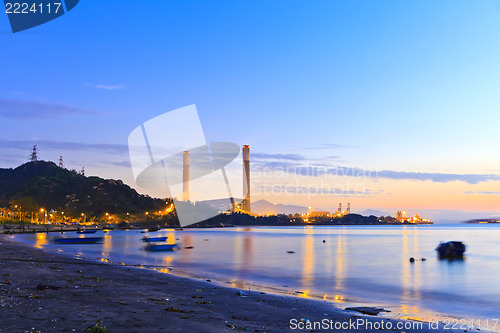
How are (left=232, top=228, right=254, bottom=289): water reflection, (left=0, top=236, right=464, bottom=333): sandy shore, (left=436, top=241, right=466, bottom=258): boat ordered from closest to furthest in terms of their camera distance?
(left=0, top=236, right=464, bottom=333): sandy shore → (left=232, top=228, right=254, bottom=289): water reflection → (left=436, top=241, right=466, bottom=258): boat

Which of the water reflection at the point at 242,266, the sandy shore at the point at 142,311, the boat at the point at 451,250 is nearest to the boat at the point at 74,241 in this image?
the water reflection at the point at 242,266

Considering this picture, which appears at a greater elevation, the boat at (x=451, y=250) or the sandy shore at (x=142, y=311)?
the sandy shore at (x=142, y=311)

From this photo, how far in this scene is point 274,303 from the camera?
1875 centimetres

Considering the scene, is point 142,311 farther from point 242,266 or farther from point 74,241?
point 74,241

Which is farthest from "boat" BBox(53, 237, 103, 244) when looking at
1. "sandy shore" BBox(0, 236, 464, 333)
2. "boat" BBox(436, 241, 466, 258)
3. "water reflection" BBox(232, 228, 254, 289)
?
"boat" BBox(436, 241, 466, 258)

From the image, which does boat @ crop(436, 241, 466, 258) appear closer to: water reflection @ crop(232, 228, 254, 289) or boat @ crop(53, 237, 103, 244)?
water reflection @ crop(232, 228, 254, 289)

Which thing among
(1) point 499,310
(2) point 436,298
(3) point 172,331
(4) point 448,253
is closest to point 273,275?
(2) point 436,298

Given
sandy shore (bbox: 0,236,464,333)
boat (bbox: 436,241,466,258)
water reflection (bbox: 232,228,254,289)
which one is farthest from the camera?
boat (bbox: 436,241,466,258)

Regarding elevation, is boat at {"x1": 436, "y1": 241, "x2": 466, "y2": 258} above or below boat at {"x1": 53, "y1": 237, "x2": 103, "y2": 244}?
above

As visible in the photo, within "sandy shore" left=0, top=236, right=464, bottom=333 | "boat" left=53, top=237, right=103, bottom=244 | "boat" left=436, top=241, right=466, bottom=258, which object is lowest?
"boat" left=53, top=237, right=103, bottom=244

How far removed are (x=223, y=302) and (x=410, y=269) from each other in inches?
1463

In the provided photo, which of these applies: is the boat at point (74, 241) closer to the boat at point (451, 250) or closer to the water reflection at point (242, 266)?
the water reflection at point (242, 266)

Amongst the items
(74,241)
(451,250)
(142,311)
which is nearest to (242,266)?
(142,311)

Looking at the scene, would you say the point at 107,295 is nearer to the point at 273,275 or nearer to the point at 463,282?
the point at 273,275
